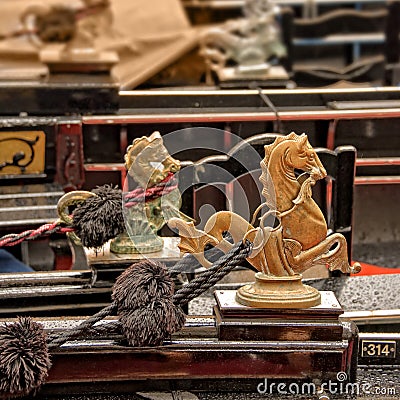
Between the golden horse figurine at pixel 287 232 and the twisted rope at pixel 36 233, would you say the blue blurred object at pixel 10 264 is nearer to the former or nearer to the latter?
the twisted rope at pixel 36 233

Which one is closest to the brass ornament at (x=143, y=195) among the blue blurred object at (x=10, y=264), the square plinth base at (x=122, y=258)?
the square plinth base at (x=122, y=258)

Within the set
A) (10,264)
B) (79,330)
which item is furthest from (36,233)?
(10,264)

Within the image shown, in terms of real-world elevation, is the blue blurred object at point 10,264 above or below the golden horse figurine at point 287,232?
below

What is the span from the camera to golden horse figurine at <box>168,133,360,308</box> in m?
1.37

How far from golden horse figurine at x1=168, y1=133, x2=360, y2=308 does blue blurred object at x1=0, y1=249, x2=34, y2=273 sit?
84 centimetres

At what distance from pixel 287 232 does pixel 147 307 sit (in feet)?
0.82

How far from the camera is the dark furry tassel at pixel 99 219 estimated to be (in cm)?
161

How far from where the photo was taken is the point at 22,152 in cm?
235

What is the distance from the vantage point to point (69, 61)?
278 cm

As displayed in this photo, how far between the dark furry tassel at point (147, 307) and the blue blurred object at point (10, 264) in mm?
828

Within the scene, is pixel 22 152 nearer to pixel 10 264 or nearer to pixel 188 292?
pixel 10 264

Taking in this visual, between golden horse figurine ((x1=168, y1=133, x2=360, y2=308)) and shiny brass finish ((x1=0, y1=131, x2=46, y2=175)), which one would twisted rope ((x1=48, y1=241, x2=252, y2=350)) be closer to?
golden horse figurine ((x1=168, y1=133, x2=360, y2=308))

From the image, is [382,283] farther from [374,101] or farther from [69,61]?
[69,61]

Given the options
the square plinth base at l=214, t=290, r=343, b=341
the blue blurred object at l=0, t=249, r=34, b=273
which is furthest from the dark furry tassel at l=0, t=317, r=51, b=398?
the blue blurred object at l=0, t=249, r=34, b=273
